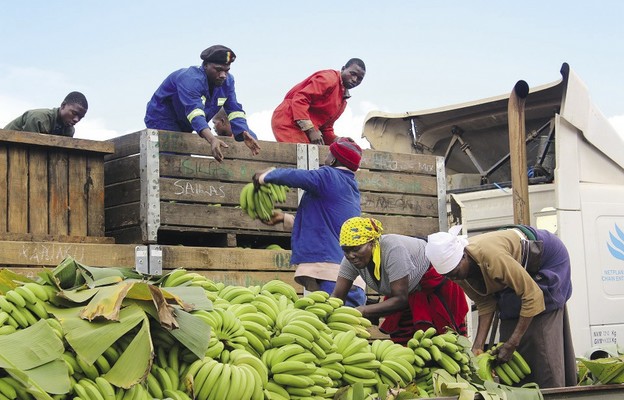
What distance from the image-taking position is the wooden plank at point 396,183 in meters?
7.99

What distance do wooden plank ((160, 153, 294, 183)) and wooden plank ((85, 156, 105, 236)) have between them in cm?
49

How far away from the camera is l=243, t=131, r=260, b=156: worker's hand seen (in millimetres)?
7254

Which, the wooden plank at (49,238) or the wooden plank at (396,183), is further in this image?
the wooden plank at (396,183)

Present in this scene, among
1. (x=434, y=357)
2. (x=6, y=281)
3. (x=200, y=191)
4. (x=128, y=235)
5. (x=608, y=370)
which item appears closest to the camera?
(x=6, y=281)

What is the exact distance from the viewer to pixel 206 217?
6996mm

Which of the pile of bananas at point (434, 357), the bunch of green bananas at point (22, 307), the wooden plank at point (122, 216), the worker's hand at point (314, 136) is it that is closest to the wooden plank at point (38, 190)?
the wooden plank at point (122, 216)

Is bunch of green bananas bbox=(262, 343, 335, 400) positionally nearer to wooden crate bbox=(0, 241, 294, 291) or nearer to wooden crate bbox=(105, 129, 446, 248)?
wooden crate bbox=(0, 241, 294, 291)

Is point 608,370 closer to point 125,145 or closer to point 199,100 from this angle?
point 199,100

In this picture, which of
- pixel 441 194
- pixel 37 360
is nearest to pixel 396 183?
pixel 441 194

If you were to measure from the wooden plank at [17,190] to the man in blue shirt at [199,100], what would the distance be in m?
1.24

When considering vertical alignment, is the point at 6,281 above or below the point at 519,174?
below

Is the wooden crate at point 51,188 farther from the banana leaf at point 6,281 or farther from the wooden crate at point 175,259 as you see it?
the banana leaf at point 6,281

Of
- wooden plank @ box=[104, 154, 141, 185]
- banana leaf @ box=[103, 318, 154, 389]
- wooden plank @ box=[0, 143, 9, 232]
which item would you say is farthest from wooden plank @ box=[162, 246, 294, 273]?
banana leaf @ box=[103, 318, 154, 389]

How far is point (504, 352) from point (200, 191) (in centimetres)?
266
